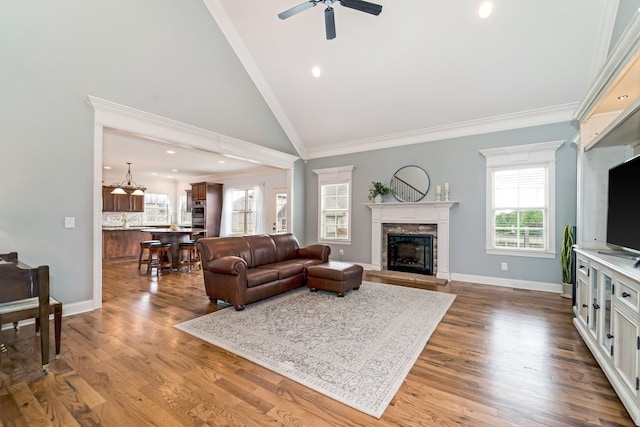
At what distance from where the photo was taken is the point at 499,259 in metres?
5.09

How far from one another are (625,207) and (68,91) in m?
5.78

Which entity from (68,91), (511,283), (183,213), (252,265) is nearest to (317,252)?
(252,265)

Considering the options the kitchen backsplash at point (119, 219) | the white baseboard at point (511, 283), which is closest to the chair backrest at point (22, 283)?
the white baseboard at point (511, 283)

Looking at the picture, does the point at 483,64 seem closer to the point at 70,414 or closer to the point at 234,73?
the point at 234,73

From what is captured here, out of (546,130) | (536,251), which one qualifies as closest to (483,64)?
(546,130)

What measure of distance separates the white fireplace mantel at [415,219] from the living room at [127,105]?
0.17 m

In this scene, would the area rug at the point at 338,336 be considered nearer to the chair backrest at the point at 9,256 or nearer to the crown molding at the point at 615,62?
the chair backrest at the point at 9,256

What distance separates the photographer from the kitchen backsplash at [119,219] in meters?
9.29

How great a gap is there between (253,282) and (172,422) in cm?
211

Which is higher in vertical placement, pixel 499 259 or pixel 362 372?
pixel 499 259

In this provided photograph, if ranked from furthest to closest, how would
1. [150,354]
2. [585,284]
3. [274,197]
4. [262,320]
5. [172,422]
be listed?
[274,197] → [262,320] → [585,284] → [150,354] → [172,422]

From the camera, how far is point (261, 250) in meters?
4.77

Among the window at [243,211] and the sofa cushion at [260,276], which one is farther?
the window at [243,211]

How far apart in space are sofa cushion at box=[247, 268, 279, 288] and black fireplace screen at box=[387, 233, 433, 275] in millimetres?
2942
